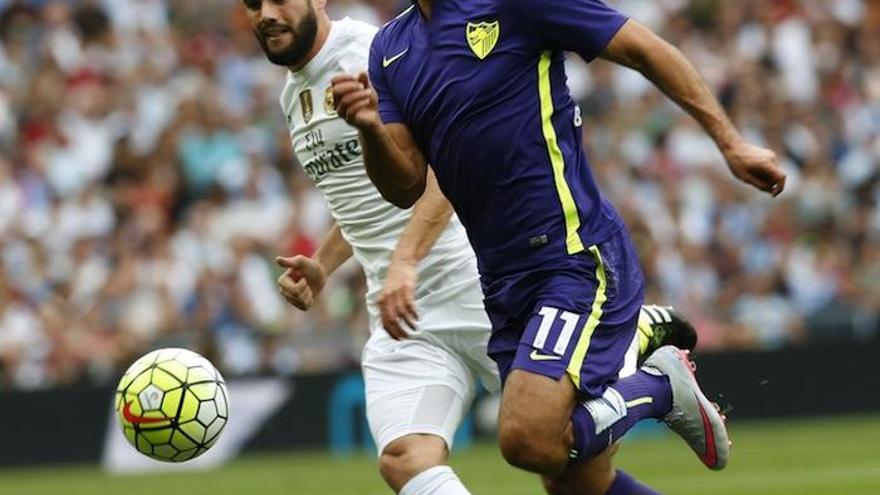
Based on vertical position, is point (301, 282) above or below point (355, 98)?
below

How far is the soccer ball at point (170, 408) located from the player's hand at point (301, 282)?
1.76 feet

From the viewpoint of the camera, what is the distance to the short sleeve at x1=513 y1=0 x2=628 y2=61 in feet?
23.5

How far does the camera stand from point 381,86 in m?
7.76

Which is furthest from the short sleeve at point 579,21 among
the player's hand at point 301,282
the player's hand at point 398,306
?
the player's hand at point 301,282

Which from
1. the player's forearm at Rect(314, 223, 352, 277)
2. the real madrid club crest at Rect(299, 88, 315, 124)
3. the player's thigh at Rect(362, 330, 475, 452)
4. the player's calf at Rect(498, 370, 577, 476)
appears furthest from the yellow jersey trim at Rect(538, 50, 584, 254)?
the player's forearm at Rect(314, 223, 352, 277)

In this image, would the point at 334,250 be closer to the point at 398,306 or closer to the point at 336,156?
the point at 336,156

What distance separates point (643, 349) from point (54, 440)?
973 centimetres

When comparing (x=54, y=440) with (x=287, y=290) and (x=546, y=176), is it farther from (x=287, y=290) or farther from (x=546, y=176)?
(x=546, y=176)

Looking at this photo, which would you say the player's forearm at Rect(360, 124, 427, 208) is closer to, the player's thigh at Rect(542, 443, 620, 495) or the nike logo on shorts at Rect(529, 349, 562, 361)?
the nike logo on shorts at Rect(529, 349, 562, 361)

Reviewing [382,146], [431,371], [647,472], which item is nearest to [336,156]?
[431,371]

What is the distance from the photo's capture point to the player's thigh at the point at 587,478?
7914mm

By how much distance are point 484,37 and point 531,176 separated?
555 mm

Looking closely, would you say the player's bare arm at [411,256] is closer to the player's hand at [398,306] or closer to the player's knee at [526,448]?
the player's hand at [398,306]

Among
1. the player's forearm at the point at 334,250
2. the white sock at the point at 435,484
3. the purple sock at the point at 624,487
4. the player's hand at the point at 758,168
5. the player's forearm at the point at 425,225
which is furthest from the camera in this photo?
the player's forearm at the point at 334,250
